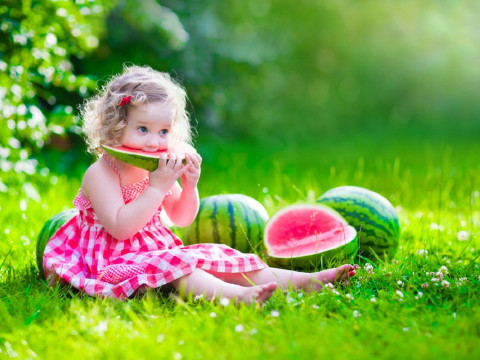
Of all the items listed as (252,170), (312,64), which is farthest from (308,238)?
(312,64)

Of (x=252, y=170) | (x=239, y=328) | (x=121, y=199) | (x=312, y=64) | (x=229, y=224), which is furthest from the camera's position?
(x=312, y=64)

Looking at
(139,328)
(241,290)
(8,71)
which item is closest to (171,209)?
(241,290)

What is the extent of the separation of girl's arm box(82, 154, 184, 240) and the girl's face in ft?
0.49

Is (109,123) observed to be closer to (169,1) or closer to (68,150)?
(68,150)

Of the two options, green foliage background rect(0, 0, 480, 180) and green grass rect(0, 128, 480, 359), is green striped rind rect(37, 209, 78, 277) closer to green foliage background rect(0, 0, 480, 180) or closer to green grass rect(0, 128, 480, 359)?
green grass rect(0, 128, 480, 359)

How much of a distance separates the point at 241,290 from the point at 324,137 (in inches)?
407

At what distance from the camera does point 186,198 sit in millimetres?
3270

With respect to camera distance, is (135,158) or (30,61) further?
(30,61)

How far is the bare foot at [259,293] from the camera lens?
8.70 feet

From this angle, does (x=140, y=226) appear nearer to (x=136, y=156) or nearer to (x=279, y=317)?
(x=136, y=156)

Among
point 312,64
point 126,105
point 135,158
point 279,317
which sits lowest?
point 312,64

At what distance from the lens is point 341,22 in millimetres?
13609

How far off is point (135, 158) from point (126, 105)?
0.35 meters

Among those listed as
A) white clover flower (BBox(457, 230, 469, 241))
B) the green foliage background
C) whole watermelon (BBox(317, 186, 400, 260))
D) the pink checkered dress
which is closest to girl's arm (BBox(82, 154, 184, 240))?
the pink checkered dress
